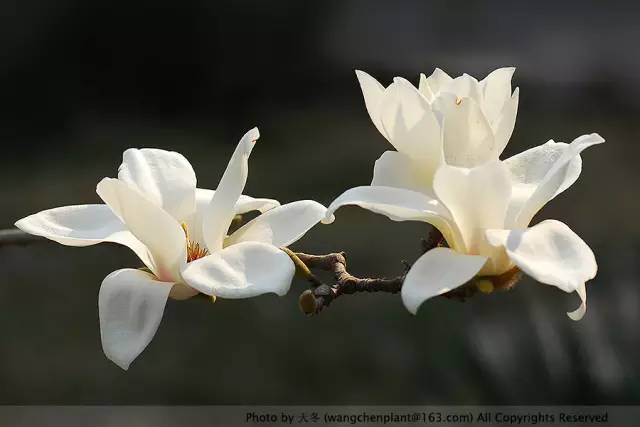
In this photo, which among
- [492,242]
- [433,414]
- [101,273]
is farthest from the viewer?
[101,273]

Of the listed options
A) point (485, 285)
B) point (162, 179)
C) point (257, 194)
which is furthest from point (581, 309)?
point (257, 194)

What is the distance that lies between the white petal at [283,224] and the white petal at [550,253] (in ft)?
0.39

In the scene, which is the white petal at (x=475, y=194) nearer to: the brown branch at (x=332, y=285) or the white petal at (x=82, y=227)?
the brown branch at (x=332, y=285)

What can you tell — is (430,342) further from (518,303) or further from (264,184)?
(264,184)

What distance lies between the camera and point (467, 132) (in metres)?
0.55

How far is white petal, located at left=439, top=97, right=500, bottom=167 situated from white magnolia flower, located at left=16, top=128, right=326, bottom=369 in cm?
9

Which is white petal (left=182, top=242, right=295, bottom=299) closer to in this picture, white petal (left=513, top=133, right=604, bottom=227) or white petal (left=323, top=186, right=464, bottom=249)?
white petal (left=323, top=186, right=464, bottom=249)

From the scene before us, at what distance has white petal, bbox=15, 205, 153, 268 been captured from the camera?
55 centimetres

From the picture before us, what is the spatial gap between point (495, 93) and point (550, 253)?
5.0 inches

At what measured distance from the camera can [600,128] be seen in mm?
3721

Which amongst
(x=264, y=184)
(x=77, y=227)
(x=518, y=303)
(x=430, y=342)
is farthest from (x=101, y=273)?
(x=77, y=227)

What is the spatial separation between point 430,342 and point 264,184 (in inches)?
49.4

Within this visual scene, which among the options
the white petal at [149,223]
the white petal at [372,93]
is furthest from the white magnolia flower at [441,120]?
the white petal at [149,223]

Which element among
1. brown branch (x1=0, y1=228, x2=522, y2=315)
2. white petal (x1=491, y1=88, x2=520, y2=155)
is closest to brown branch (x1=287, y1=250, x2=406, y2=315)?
brown branch (x1=0, y1=228, x2=522, y2=315)
